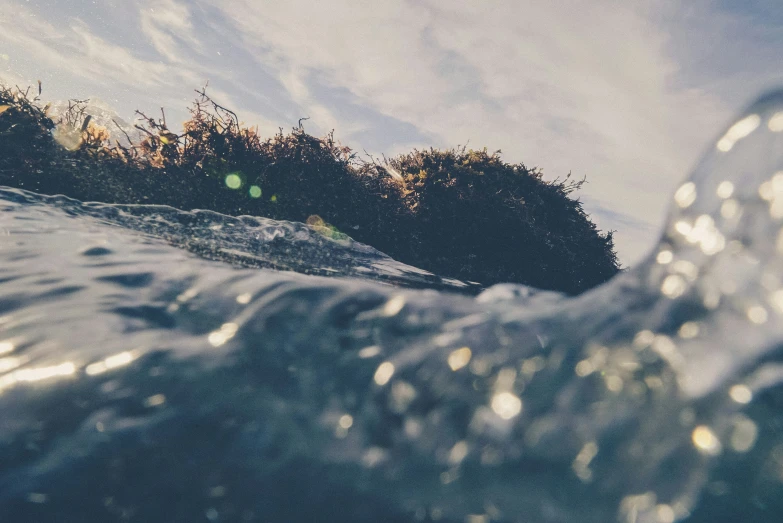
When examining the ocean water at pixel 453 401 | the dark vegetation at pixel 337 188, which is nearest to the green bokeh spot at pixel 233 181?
the dark vegetation at pixel 337 188

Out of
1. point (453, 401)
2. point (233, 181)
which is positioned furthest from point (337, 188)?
point (453, 401)

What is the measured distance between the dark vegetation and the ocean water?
435cm

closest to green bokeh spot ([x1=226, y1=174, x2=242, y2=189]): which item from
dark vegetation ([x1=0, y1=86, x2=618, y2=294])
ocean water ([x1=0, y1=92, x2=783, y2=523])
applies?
dark vegetation ([x1=0, y1=86, x2=618, y2=294])

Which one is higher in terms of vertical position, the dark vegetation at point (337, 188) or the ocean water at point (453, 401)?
the dark vegetation at point (337, 188)

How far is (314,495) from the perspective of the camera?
152cm

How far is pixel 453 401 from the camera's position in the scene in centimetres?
156

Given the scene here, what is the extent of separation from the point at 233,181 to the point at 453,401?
550cm

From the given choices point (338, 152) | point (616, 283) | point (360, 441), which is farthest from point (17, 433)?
point (338, 152)

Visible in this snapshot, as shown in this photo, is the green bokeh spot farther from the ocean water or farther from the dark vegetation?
the ocean water

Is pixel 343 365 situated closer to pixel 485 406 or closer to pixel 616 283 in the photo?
pixel 485 406

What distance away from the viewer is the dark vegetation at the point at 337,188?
5.54 meters

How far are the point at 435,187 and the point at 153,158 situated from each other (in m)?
4.51

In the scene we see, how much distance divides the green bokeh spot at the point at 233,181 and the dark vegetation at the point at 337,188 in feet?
0.05

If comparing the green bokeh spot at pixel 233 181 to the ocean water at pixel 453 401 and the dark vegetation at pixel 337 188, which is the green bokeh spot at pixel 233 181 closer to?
the dark vegetation at pixel 337 188
